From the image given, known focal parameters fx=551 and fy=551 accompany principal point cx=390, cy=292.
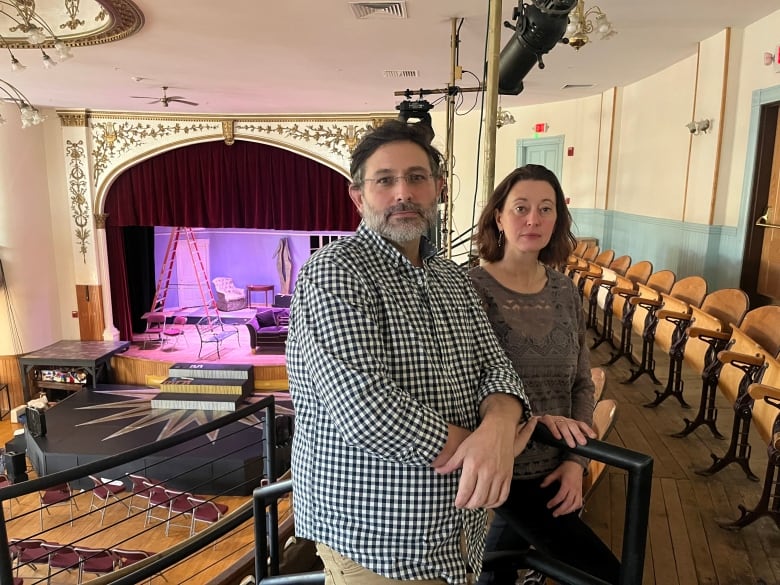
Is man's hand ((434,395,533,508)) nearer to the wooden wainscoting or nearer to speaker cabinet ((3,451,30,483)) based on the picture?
speaker cabinet ((3,451,30,483))

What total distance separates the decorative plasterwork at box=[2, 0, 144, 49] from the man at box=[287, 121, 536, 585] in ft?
12.2

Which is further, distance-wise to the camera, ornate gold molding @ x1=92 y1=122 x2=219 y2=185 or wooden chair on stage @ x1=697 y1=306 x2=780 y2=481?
ornate gold molding @ x1=92 y1=122 x2=219 y2=185

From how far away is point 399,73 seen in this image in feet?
19.2

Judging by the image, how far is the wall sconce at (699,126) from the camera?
4.99m

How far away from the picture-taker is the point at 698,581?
1825mm

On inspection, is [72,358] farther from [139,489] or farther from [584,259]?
[584,259]

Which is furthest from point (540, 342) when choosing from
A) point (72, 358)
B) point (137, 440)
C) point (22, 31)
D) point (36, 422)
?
point (72, 358)

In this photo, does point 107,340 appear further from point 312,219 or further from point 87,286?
point 312,219

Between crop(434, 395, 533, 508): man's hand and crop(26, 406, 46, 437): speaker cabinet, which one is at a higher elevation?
crop(434, 395, 533, 508): man's hand

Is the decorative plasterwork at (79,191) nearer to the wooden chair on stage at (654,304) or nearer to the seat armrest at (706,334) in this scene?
the wooden chair on stage at (654,304)

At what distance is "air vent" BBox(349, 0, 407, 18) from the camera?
12.1 ft

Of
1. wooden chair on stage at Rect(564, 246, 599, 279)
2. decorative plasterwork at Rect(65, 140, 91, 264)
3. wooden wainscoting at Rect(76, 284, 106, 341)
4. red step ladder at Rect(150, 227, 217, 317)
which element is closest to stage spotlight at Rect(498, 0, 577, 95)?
wooden chair on stage at Rect(564, 246, 599, 279)

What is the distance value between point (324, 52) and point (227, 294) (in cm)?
834

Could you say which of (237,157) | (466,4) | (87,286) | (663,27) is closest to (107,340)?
(87,286)
